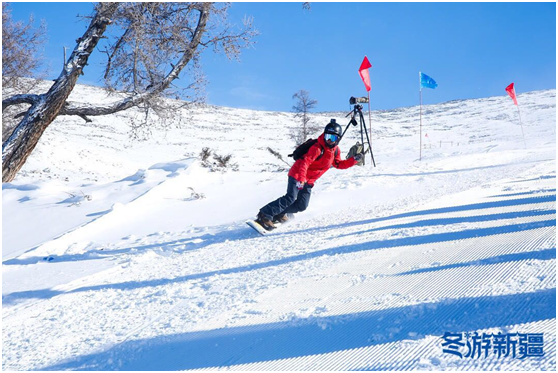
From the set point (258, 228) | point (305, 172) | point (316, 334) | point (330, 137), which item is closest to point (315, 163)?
point (305, 172)

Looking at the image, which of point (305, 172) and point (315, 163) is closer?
point (305, 172)

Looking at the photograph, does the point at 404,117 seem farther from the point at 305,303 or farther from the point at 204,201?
the point at 305,303

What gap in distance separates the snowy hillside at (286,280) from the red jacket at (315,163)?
2.27 ft

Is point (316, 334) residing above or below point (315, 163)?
below

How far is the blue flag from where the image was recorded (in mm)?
18359

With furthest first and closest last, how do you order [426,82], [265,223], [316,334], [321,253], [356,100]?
1. [426,82]
2. [356,100]
3. [265,223]
4. [321,253]
5. [316,334]

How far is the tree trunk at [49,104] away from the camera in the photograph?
6.49m

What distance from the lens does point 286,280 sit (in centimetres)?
347

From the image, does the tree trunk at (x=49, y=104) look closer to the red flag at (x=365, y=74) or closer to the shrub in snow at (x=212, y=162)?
the shrub in snow at (x=212, y=162)

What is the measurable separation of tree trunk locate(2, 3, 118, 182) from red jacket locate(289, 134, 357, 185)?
3935 millimetres

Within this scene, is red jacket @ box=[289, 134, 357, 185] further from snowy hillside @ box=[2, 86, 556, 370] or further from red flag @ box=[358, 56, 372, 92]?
red flag @ box=[358, 56, 372, 92]

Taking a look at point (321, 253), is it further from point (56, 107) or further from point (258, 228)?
point (56, 107)

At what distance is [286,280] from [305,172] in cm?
240

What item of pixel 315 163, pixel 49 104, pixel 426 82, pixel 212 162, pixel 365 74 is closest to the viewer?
pixel 315 163
